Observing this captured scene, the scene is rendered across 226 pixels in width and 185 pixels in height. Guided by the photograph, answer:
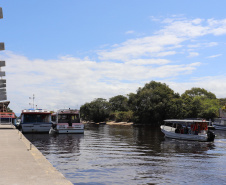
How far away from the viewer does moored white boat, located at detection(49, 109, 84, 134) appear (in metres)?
43.9

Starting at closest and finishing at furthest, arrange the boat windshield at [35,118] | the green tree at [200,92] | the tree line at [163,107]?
the boat windshield at [35,118] → the tree line at [163,107] → the green tree at [200,92]

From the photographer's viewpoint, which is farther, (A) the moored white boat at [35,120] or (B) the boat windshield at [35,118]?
(B) the boat windshield at [35,118]

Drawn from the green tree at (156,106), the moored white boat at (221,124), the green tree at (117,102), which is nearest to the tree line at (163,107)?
the green tree at (156,106)

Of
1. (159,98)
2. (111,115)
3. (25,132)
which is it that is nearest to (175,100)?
→ (159,98)

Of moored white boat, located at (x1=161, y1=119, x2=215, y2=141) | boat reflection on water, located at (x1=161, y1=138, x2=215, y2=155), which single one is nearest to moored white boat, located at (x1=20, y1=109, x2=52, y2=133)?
moored white boat, located at (x1=161, y1=119, x2=215, y2=141)

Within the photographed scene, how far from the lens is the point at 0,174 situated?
10148 millimetres

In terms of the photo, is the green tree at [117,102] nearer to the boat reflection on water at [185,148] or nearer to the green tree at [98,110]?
the green tree at [98,110]

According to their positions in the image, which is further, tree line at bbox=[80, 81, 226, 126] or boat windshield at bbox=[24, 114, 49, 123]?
tree line at bbox=[80, 81, 226, 126]

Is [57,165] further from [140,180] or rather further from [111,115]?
[111,115]

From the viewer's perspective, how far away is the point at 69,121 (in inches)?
1853

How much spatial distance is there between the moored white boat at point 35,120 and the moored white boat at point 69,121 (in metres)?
1.67

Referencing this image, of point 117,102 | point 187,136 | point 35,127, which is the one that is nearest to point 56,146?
point 35,127

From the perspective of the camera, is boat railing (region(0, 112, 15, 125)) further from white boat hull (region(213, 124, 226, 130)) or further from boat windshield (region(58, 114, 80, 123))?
white boat hull (region(213, 124, 226, 130))

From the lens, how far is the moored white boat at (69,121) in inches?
1727
